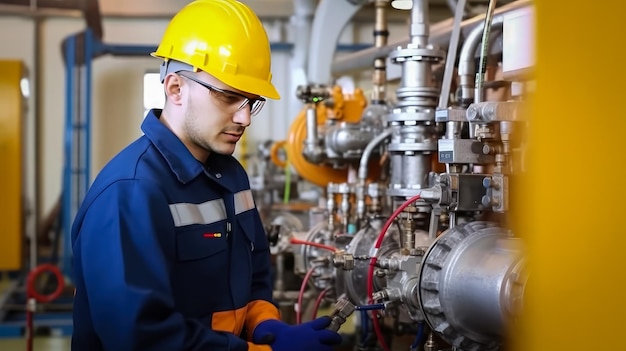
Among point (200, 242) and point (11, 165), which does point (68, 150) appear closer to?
point (11, 165)

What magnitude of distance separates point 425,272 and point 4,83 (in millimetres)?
4481

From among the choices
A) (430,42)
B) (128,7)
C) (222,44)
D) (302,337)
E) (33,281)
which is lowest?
(33,281)

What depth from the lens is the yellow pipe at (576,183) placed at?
602 millimetres

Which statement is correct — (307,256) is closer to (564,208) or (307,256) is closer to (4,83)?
(564,208)

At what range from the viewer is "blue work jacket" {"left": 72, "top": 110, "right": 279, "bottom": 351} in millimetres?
1258

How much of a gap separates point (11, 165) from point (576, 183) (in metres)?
5.30

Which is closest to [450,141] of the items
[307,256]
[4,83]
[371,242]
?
[371,242]

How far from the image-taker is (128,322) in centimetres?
123

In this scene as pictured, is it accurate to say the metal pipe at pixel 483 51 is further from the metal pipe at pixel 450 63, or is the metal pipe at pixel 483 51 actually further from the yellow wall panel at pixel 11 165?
the yellow wall panel at pixel 11 165

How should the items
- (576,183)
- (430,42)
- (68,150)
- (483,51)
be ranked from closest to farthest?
(576,183), (483,51), (430,42), (68,150)

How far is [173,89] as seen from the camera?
4.99 ft

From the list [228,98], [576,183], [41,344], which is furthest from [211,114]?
[41,344]

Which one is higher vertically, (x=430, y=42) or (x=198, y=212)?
(x=430, y=42)

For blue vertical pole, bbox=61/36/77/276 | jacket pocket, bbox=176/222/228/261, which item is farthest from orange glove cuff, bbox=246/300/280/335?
blue vertical pole, bbox=61/36/77/276
